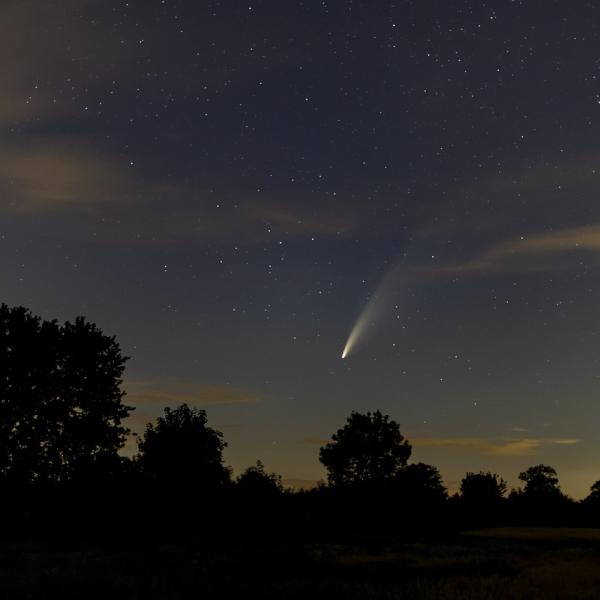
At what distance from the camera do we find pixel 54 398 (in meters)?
48.9

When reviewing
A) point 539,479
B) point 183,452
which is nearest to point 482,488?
point 539,479

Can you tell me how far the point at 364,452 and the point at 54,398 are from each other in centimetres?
7562

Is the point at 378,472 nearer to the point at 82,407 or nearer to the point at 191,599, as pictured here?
the point at 82,407

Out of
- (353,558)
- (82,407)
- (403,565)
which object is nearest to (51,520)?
(82,407)

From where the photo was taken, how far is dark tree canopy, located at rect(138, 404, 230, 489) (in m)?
58.9

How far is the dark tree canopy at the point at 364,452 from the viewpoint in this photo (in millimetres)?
117500

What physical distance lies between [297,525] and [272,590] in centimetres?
3958

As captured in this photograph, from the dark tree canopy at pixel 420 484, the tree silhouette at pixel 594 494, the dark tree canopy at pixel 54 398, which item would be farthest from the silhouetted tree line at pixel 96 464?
the tree silhouette at pixel 594 494

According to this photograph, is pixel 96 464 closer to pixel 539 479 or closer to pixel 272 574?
pixel 272 574

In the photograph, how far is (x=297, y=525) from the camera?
58.9 metres

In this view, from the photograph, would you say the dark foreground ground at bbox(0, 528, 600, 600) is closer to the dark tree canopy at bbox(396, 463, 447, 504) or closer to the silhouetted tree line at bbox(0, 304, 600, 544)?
the silhouetted tree line at bbox(0, 304, 600, 544)

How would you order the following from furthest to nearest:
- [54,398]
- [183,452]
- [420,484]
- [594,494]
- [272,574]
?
[594,494]
[420,484]
[183,452]
[54,398]
[272,574]

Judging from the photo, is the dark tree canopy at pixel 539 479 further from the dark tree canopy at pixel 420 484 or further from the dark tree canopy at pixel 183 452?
the dark tree canopy at pixel 183 452

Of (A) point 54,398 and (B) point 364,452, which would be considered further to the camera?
(B) point 364,452
